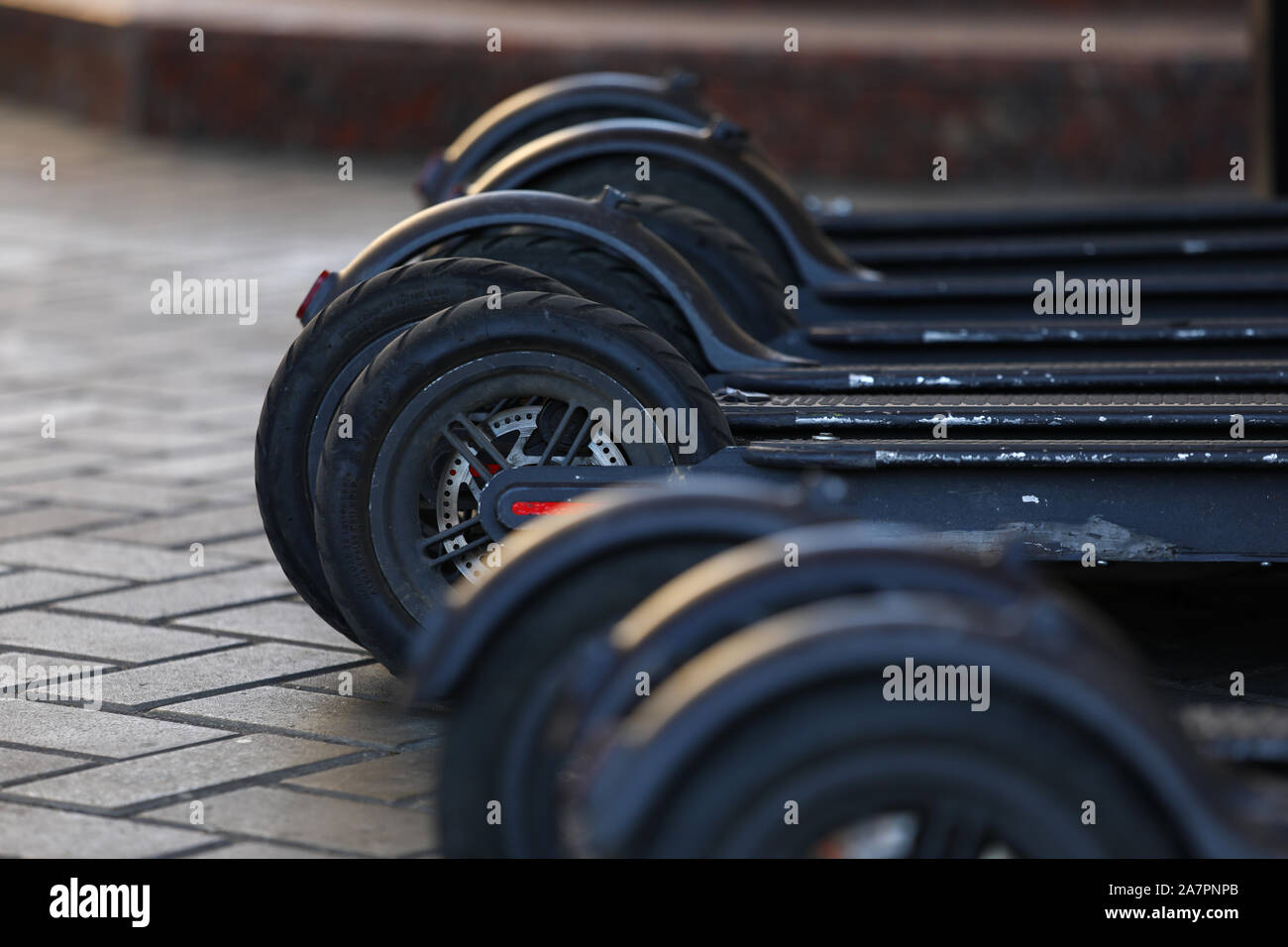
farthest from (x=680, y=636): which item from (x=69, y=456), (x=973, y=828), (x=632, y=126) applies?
(x=69, y=456)

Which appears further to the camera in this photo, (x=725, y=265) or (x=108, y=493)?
(x=108, y=493)

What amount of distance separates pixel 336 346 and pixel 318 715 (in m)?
0.67

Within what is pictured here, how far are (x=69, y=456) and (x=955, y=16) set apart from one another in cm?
934

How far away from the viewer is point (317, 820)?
301 cm

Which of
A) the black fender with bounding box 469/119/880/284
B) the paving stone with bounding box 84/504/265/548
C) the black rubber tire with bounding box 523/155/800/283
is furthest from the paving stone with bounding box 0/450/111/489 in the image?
the black rubber tire with bounding box 523/155/800/283

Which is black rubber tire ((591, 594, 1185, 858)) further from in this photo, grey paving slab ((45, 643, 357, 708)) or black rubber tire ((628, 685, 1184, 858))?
grey paving slab ((45, 643, 357, 708))

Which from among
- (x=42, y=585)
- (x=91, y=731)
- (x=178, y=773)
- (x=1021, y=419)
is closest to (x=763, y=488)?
(x=1021, y=419)

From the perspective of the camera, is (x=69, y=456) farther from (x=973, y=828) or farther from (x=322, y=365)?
(x=973, y=828)

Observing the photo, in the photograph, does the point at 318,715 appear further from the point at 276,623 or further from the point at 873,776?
the point at 873,776

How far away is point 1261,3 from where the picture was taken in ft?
21.6

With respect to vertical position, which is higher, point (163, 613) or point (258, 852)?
point (163, 613)

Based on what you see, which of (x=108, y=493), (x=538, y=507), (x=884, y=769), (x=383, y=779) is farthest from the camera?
(x=108, y=493)

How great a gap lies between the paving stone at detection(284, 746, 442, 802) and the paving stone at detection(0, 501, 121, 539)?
187 centimetres

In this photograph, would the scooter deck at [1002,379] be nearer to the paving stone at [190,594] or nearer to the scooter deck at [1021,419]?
the scooter deck at [1021,419]
